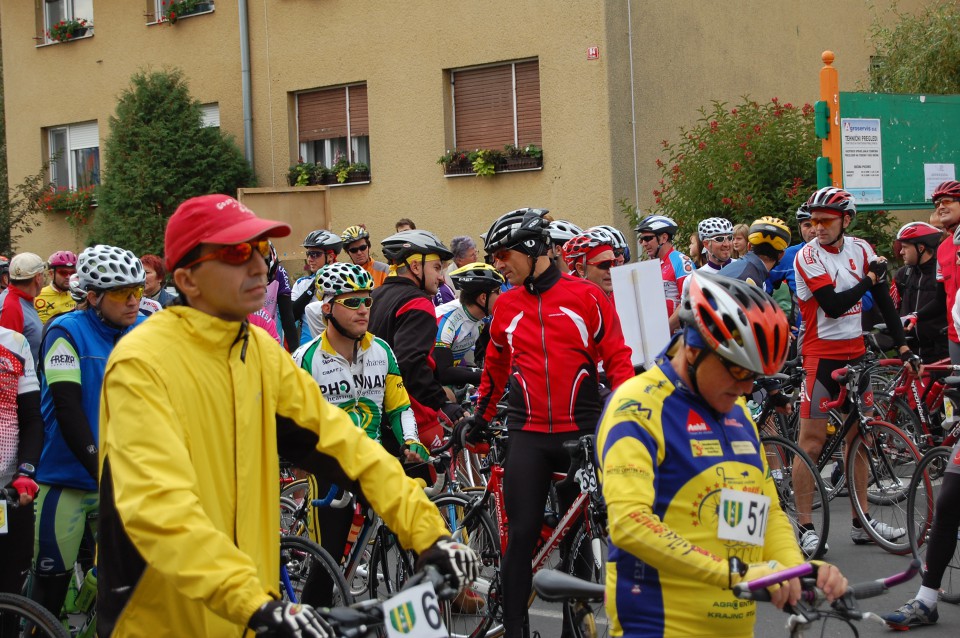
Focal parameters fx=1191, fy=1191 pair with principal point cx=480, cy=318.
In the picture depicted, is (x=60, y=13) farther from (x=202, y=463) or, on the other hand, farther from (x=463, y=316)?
(x=202, y=463)

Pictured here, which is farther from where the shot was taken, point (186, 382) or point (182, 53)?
point (182, 53)

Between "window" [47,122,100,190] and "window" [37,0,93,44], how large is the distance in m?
1.88

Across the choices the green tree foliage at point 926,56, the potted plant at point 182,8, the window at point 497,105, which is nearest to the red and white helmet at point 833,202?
the window at point 497,105

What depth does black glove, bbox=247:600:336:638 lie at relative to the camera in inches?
101

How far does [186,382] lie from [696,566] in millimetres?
1380

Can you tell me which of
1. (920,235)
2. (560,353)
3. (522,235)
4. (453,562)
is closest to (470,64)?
(920,235)

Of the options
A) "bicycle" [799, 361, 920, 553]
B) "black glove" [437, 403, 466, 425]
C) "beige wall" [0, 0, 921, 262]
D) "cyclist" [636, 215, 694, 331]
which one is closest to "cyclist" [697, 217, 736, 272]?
"cyclist" [636, 215, 694, 331]

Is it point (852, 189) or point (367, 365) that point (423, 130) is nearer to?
point (852, 189)

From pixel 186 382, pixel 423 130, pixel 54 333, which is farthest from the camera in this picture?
pixel 423 130

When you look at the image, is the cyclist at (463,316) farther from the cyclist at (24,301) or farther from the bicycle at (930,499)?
the cyclist at (24,301)

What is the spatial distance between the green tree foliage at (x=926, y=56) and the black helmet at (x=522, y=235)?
1455cm

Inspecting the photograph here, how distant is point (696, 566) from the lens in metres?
3.03

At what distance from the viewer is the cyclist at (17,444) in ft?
17.5

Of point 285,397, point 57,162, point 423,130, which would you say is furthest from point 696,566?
point 57,162
